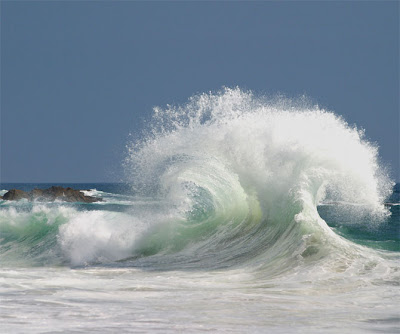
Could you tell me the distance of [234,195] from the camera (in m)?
17.0

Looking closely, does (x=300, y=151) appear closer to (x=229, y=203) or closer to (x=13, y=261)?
(x=229, y=203)

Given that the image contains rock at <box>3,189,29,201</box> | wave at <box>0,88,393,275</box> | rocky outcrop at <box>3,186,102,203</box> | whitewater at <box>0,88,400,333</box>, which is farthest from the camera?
rocky outcrop at <box>3,186,102,203</box>

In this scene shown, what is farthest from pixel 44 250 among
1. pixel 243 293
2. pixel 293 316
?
pixel 293 316

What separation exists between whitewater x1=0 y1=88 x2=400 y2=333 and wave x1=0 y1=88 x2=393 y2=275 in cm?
4

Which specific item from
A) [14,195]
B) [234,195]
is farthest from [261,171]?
[14,195]

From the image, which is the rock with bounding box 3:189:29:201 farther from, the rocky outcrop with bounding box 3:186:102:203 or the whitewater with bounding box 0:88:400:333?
the whitewater with bounding box 0:88:400:333

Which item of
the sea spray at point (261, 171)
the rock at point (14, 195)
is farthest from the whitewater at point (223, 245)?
the rock at point (14, 195)

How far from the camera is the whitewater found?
25.1 ft

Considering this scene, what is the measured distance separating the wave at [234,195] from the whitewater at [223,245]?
4 cm

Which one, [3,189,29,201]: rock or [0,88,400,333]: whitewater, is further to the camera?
[3,189,29,201]: rock

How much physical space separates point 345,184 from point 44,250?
781 cm

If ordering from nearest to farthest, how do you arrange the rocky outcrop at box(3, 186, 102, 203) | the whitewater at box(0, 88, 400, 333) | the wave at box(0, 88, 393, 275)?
the whitewater at box(0, 88, 400, 333)
the wave at box(0, 88, 393, 275)
the rocky outcrop at box(3, 186, 102, 203)

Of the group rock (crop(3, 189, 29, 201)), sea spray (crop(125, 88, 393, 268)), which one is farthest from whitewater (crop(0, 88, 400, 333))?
rock (crop(3, 189, 29, 201))

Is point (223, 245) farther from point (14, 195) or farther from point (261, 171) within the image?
point (14, 195)
